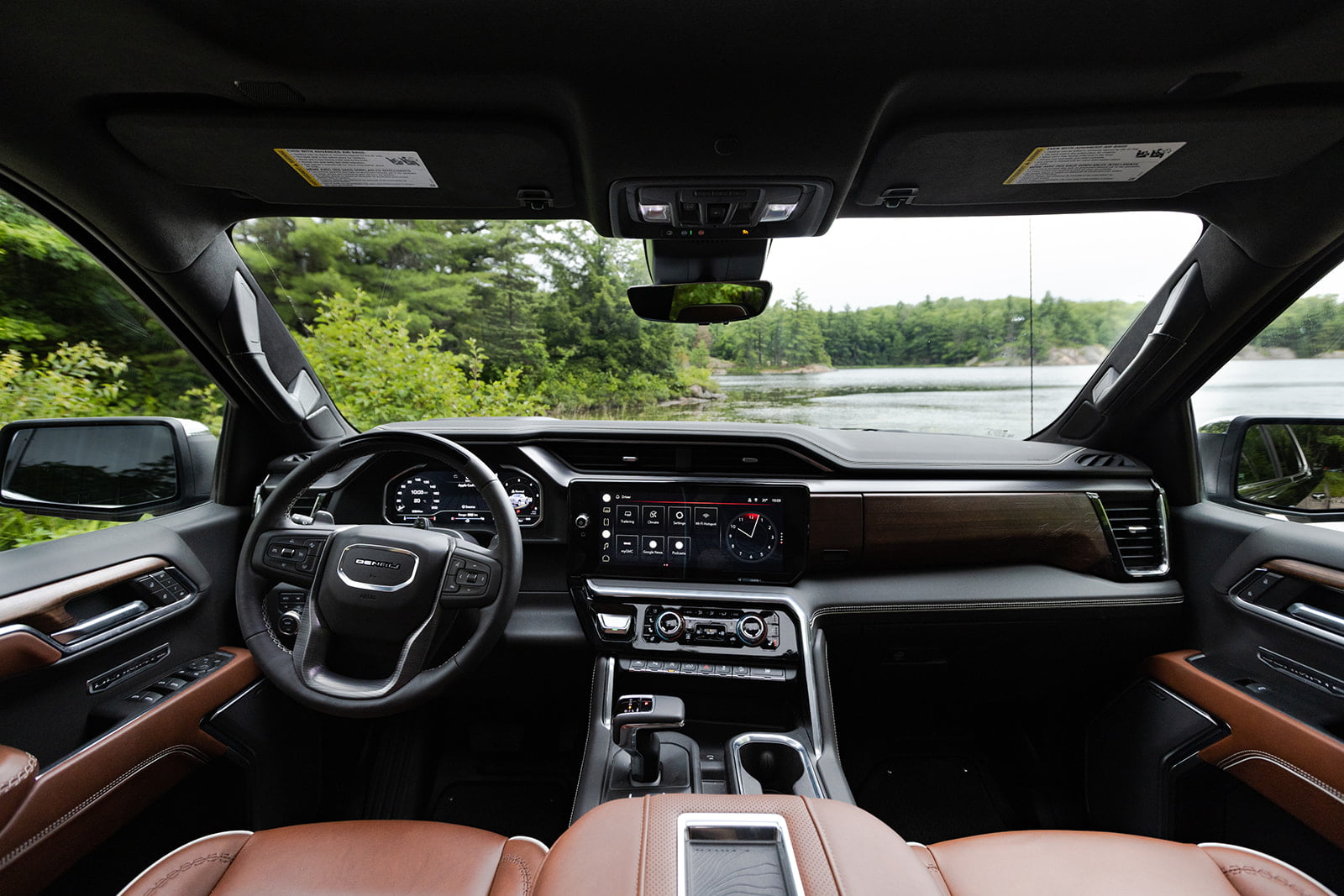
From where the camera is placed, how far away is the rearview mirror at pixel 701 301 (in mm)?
2143

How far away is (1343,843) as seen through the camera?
1617 millimetres

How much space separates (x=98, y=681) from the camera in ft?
5.59

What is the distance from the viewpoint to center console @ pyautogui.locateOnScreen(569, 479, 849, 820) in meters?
1.94

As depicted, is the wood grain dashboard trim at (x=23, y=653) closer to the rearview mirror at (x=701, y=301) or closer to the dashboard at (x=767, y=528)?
the dashboard at (x=767, y=528)

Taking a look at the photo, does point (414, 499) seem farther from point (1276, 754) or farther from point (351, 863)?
point (1276, 754)

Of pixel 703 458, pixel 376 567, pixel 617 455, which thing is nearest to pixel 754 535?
pixel 703 458

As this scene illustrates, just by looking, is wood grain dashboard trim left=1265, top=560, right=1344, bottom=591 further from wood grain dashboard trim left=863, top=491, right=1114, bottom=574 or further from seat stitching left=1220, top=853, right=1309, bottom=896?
seat stitching left=1220, top=853, right=1309, bottom=896

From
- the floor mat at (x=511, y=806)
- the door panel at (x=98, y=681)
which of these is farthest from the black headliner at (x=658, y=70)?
the floor mat at (x=511, y=806)

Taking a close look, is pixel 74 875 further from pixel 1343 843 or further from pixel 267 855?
pixel 1343 843

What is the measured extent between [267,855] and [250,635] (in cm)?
54

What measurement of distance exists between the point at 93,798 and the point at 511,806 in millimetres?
1367

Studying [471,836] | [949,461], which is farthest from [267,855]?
[949,461]

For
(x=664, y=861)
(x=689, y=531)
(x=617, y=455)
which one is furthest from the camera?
(x=617, y=455)

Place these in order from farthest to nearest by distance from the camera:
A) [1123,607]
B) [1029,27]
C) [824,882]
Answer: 1. [1123,607]
2. [1029,27]
3. [824,882]
